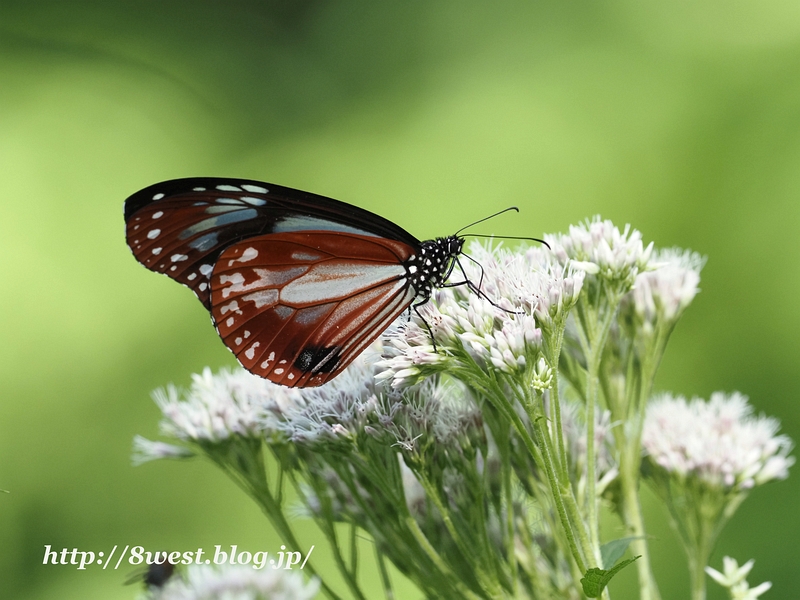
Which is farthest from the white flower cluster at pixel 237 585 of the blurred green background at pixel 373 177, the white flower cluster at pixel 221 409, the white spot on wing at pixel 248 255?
the blurred green background at pixel 373 177

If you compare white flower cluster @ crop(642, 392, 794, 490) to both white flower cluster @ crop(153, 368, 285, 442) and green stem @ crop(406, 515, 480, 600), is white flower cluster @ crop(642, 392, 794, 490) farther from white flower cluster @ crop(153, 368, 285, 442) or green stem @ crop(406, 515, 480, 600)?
white flower cluster @ crop(153, 368, 285, 442)

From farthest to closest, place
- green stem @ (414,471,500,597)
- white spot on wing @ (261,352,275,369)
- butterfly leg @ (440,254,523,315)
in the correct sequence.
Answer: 1. white spot on wing @ (261,352,275,369)
2. butterfly leg @ (440,254,523,315)
3. green stem @ (414,471,500,597)

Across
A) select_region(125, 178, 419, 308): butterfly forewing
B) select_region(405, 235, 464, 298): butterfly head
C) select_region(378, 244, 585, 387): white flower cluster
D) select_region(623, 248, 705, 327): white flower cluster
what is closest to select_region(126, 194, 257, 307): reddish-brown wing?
select_region(125, 178, 419, 308): butterfly forewing

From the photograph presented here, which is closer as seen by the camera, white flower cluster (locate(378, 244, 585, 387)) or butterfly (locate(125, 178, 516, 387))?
white flower cluster (locate(378, 244, 585, 387))

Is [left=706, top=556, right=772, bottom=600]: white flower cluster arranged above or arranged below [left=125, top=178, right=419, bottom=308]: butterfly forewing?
below

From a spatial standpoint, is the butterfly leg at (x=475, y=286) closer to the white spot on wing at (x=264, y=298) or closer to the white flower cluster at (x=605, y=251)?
the white flower cluster at (x=605, y=251)

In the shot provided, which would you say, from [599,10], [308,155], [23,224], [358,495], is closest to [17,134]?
[23,224]

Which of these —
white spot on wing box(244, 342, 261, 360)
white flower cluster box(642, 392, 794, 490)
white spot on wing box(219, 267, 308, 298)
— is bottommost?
white flower cluster box(642, 392, 794, 490)

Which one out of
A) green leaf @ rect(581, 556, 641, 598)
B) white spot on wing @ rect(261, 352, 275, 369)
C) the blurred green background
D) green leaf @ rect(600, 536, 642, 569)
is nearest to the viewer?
green leaf @ rect(581, 556, 641, 598)

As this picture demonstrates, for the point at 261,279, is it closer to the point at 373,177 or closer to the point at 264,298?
the point at 264,298
